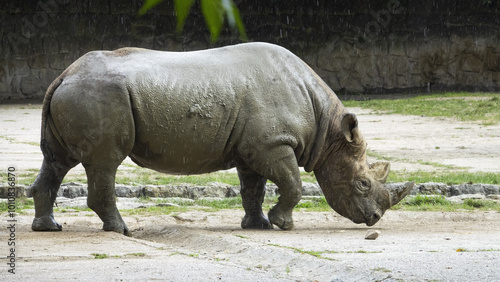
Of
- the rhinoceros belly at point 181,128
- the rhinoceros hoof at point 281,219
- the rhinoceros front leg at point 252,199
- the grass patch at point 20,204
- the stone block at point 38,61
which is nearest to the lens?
the rhinoceros belly at point 181,128

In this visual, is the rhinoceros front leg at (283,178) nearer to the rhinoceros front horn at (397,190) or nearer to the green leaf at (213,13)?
the rhinoceros front horn at (397,190)

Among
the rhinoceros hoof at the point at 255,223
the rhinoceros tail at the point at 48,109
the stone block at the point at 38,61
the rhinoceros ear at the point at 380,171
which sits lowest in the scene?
the stone block at the point at 38,61

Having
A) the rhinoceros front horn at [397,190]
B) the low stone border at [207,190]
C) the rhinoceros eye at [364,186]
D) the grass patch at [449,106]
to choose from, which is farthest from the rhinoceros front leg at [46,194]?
the grass patch at [449,106]

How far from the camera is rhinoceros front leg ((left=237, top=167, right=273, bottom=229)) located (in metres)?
7.41

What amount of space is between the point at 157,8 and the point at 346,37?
15.7 feet

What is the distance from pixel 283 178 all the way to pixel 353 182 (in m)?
0.75

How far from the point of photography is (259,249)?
5.59 m

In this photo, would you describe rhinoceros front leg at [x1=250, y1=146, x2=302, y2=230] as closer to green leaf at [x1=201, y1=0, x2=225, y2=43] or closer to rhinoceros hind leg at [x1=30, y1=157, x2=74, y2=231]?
rhinoceros hind leg at [x1=30, y1=157, x2=74, y2=231]

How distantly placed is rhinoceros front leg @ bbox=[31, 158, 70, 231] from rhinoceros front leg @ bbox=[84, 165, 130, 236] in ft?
1.38

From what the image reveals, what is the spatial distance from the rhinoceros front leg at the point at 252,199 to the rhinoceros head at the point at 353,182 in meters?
0.61

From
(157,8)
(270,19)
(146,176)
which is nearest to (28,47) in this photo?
(157,8)

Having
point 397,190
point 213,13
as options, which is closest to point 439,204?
point 397,190

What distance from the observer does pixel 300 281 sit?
4.61 m

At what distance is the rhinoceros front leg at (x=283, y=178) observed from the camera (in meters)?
6.91
